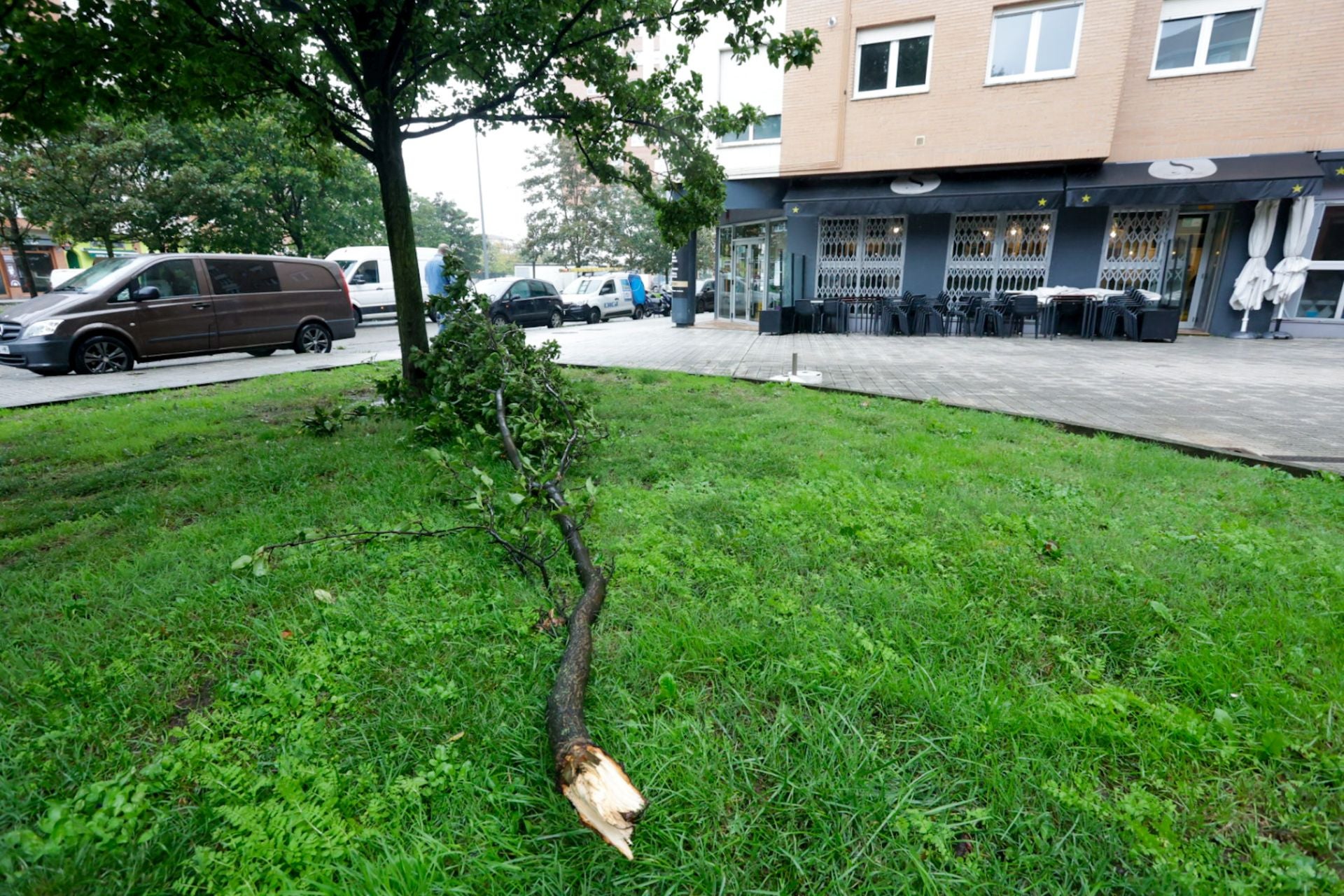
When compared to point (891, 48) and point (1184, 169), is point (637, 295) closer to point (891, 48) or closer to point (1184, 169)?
point (891, 48)

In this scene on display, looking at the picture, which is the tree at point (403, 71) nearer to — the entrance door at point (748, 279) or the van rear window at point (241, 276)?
the van rear window at point (241, 276)

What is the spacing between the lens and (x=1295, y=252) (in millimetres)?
12992

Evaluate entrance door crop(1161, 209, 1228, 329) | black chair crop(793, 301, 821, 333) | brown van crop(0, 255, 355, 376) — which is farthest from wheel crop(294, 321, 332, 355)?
entrance door crop(1161, 209, 1228, 329)

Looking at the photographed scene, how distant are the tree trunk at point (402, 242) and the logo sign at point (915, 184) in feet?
40.5

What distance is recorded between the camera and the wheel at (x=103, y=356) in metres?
9.07

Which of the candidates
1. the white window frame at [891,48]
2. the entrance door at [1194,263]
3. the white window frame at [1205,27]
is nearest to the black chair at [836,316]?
the white window frame at [891,48]

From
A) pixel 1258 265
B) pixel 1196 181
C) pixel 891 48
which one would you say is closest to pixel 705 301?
pixel 891 48

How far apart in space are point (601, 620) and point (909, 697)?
1.11 m

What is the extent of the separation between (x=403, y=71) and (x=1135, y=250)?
16044mm

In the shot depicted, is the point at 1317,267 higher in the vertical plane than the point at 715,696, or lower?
higher

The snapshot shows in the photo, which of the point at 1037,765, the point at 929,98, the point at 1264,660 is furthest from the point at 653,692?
the point at 929,98

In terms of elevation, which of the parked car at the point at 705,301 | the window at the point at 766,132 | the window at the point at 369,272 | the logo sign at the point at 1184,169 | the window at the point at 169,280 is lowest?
the parked car at the point at 705,301

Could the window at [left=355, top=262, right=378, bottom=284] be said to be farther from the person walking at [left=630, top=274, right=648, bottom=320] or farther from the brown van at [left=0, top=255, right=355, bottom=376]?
the person walking at [left=630, top=274, right=648, bottom=320]

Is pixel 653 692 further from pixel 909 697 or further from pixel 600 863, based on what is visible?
pixel 909 697
